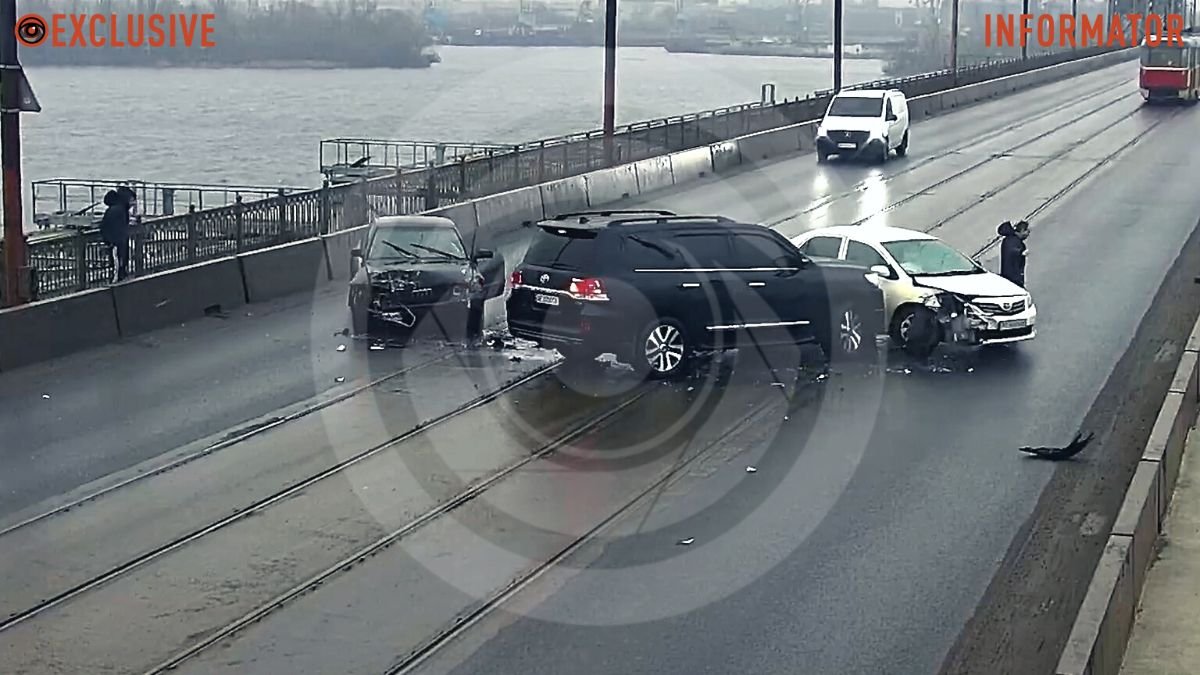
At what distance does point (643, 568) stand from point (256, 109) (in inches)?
4168

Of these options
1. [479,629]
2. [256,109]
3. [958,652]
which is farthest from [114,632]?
[256,109]

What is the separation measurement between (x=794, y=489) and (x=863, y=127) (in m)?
35.4

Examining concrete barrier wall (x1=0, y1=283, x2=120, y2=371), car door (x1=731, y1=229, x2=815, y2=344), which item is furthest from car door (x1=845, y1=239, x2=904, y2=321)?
concrete barrier wall (x1=0, y1=283, x2=120, y2=371)

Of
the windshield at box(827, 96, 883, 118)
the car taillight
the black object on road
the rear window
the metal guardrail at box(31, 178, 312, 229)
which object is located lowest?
the metal guardrail at box(31, 178, 312, 229)

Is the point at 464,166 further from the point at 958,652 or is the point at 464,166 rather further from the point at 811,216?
the point at 958,652

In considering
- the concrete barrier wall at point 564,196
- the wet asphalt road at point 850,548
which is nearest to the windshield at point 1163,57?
the concrete barrier wall at point 564,196

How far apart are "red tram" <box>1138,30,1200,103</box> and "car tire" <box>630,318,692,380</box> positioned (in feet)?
177

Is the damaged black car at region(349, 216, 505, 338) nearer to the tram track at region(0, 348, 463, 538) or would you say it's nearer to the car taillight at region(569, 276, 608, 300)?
the tram track at region(0, 348, 463, 538)

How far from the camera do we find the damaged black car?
21234 millimetres

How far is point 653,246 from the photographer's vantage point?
18453 millimetres

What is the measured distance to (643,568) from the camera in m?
11.1

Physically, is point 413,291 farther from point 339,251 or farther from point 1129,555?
point 1129,555

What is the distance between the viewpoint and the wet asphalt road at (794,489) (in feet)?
31.2

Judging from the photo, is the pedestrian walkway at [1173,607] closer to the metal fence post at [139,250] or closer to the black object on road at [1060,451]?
the black object on road at [1060,451]
